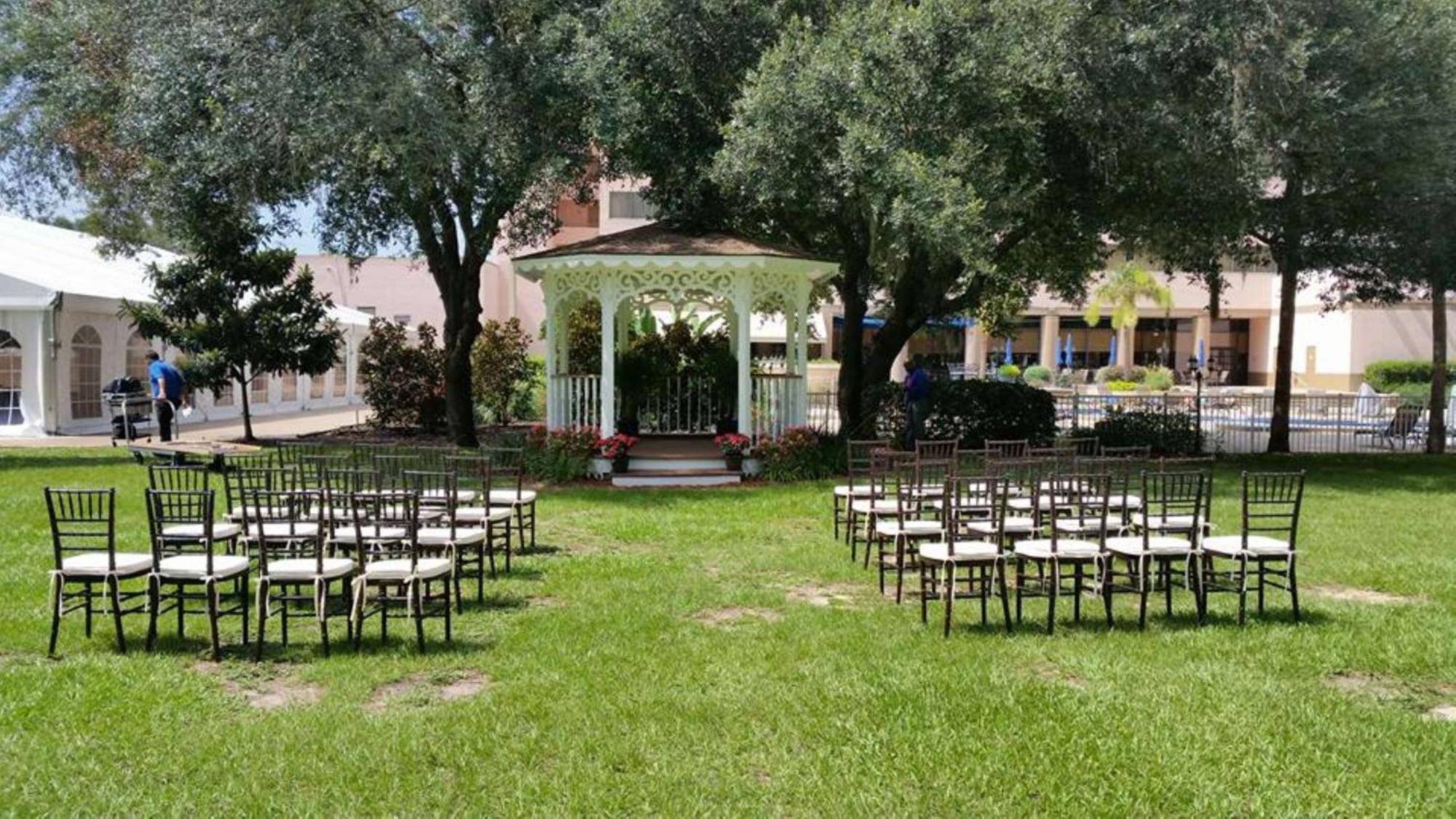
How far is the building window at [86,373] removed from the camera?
73.6ft

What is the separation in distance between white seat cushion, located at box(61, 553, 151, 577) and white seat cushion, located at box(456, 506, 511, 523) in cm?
255

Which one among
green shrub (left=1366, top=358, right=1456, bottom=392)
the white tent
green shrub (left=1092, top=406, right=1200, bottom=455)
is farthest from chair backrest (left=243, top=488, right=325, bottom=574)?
green shrub (left=1366, top=358, right=1456, bottom=392)

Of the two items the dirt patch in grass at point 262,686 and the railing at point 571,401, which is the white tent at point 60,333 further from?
the dirt patch in grass at point 262,686

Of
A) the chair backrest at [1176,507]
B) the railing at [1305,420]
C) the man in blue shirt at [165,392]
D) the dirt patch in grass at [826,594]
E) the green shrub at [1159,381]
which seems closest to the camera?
the chair backrest at [1176,507]

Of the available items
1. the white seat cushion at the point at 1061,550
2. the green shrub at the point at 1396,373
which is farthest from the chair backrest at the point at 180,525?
the green shrub at the point at 1396,373

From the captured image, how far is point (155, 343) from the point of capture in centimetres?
2472

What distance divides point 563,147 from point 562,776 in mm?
12908

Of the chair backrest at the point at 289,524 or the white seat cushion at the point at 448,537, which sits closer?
the chair backrest at the point at 289,524

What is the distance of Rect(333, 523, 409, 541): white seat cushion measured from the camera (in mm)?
7668

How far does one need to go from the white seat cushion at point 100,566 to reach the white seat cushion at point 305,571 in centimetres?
71

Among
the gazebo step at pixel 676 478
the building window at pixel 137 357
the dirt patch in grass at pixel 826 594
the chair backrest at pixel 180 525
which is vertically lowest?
the dirt patch in grass at pixel 826 594

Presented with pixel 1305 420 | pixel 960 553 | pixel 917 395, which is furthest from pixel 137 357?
pixel 1305 420

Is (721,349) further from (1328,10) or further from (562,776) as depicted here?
(562,776)

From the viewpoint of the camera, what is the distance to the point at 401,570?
6.54m
